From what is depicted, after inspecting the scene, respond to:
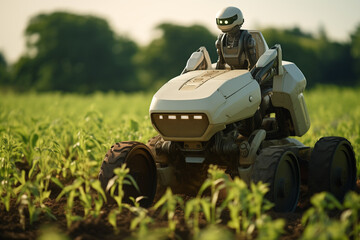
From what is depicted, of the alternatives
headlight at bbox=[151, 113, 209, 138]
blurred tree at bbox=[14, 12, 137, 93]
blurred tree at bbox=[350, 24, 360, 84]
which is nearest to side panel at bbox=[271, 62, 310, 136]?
headlight at bbox=[151, 113, 209, 138]

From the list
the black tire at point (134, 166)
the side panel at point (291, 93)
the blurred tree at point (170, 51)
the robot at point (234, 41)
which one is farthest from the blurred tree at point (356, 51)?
the black tire at point (134, 166)

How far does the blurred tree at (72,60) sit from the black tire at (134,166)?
5935 cm

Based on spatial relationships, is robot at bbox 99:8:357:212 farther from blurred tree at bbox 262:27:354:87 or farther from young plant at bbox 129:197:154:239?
blurred tree at bbox 262:27:354:87

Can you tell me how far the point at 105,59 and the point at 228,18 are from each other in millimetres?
64412

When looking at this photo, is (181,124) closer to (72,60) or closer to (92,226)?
(92,226)

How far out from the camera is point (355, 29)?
70.9 m

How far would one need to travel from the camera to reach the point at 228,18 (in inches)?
206

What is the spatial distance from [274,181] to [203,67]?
1.80m

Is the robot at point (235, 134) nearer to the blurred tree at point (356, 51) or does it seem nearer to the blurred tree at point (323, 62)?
the blurred tree at point (323, 62)

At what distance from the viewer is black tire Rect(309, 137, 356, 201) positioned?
5031 millimetres

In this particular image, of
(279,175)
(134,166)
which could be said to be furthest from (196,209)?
(134,166)

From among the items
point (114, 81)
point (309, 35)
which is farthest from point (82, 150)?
point (309, 35)

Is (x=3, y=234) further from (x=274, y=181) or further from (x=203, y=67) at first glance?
(x=203, y=67)

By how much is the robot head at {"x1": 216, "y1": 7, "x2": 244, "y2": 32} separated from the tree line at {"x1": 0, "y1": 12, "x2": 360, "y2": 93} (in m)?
55.3
